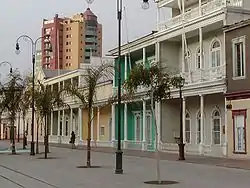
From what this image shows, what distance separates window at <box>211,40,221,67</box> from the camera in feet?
127

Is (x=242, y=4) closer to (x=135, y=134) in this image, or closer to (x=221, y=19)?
(x=221, y=19)

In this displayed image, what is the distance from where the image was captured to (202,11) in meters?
38.5

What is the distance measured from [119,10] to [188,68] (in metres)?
18.6

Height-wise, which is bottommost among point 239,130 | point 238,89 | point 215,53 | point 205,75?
point 239,130

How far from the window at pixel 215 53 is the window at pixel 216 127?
3477 mm

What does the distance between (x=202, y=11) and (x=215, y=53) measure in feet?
10.4

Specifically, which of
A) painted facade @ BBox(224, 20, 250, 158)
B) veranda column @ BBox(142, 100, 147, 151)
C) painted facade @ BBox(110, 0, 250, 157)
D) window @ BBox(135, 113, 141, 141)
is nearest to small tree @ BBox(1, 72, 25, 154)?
painted facade @ BBox(110, 0, 250, 157)

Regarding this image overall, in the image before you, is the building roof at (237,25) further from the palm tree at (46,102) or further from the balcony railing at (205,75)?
the palm tree at (46,102)

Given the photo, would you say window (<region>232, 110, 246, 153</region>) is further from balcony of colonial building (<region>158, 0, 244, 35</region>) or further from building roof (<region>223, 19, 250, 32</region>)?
balcony of colonial building (<region>158, 0, 244, 35</region>)

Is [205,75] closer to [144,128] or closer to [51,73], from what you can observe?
[144,128]

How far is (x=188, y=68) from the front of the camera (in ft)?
137

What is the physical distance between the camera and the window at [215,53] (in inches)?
1518

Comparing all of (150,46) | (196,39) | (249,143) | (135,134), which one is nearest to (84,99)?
(249,143)

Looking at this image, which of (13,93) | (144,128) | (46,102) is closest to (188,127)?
(144,128)
